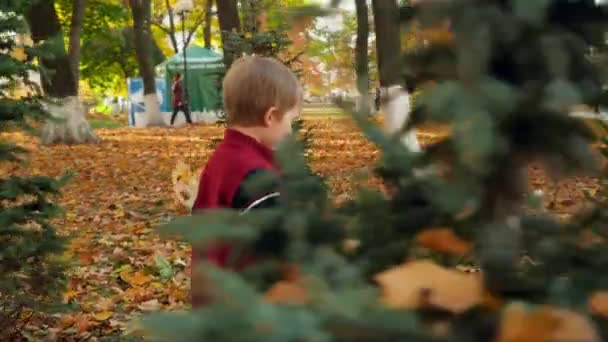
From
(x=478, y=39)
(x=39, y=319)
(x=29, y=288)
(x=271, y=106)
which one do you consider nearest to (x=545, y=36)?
(x=478, y=39)

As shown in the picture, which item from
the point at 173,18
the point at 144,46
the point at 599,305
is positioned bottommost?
the point at 599,305

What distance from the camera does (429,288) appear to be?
126cm

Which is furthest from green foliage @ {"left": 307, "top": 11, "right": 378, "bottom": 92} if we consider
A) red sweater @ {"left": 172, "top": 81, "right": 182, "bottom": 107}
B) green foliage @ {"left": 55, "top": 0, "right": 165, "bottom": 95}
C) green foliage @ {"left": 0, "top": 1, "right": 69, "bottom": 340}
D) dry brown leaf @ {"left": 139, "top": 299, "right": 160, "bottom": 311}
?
red sweater @ {"left": 172, "top": 81, "right": 182, "bottom": 107}

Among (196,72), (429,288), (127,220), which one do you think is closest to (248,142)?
(429,288)

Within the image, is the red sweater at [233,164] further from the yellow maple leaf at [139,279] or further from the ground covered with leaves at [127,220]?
the yellow maple leaf at [139,279]

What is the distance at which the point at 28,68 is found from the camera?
16.2 ft

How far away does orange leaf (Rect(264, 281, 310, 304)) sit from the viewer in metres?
1.21

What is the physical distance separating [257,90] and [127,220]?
23.4 ft

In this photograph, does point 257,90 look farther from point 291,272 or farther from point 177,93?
point 177,93

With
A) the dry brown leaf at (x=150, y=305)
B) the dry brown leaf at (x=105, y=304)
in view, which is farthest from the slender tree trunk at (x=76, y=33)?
the dry brown leaf at (x=150, y=305)

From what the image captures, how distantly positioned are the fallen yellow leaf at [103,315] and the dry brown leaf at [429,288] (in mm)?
4671

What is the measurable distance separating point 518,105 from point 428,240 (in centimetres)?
25

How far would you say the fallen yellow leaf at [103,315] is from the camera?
226 inches

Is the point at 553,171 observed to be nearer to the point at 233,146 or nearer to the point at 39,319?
the point at 233,146
